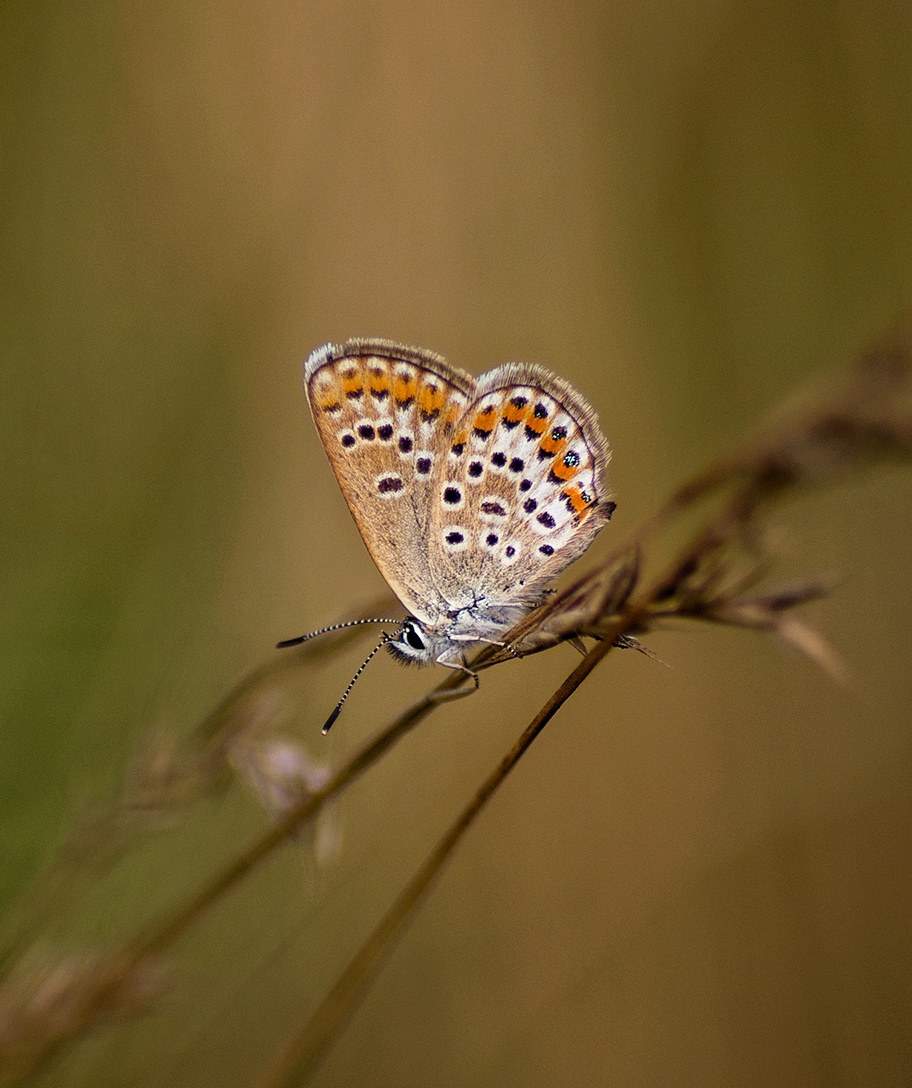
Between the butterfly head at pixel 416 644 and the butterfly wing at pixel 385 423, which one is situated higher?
the butterfly wing at pixel 385 423

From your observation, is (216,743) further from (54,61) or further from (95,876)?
(54,61)

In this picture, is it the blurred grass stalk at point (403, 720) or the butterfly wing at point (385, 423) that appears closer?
the blurred grass stalk at point (403, 720)

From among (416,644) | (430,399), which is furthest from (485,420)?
(416,644)

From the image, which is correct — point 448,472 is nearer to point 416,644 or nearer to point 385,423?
point 385,423

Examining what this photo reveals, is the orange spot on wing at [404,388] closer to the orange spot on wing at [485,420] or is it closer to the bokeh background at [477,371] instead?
the orange spot on wing at [485,420]

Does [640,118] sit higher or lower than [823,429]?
higher

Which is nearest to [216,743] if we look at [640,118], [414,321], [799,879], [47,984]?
[47,984]

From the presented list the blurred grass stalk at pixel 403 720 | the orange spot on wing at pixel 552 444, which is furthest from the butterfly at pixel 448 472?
the blurred grass stalk at pixel 403 720

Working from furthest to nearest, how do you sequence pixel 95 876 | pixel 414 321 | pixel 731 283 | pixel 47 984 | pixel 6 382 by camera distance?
1. pixel 414 321
2. pixel 731 283
3. pixel 6 382
4. pixel 95 876
5. pixel 47 984
